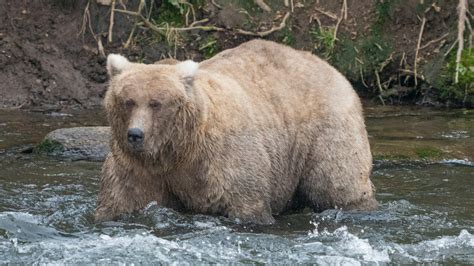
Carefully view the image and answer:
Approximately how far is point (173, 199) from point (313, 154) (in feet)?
4.53

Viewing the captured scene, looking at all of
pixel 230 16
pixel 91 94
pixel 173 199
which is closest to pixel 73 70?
pixel 91 94

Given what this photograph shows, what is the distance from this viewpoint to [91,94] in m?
13.9

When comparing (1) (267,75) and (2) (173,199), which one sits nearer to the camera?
(2) (173,199)

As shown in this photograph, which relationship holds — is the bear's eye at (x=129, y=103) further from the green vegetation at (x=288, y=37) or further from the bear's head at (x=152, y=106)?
the green vegetation at (x=288, y=37)

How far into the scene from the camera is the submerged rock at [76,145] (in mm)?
11180

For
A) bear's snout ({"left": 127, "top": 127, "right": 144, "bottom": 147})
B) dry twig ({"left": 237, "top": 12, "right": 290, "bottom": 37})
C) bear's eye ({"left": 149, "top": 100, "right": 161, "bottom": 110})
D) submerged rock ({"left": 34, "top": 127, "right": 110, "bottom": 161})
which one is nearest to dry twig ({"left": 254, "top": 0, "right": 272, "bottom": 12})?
dry twig ({"left": 237, "top": 12, "right": 290, "bottom": 37})

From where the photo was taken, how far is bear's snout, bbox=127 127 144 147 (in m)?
7.09

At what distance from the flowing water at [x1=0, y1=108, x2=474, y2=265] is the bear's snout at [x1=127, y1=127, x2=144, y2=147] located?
0.69m

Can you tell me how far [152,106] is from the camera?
7.25 meters

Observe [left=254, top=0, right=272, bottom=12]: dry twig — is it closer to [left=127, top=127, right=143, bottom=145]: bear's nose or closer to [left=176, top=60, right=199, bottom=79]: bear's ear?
[left=176, top=60, right=199, bottom=79]: bear's ear

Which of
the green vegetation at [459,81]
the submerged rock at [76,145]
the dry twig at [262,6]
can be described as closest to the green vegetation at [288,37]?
the dry twig at [262,6]

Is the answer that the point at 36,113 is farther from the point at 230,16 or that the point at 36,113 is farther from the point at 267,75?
the point at 267,75

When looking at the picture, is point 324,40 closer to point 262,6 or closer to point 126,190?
point 262,6

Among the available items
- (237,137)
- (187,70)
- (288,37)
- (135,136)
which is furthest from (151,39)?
(135,136)
